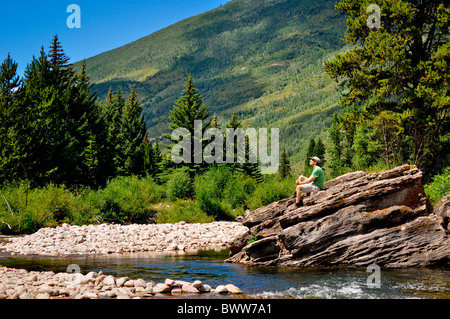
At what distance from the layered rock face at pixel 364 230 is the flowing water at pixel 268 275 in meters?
0.64

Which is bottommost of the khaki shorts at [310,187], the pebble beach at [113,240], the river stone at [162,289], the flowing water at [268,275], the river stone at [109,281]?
the pebble beach at [113,240]

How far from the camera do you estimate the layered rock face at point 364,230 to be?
11828 millimetres

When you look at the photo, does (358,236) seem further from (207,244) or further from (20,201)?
(20,201)

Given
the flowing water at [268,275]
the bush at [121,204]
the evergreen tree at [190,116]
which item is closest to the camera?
the flowing water at [268,275]

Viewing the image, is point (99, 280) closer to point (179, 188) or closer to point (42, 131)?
point (42, 131)

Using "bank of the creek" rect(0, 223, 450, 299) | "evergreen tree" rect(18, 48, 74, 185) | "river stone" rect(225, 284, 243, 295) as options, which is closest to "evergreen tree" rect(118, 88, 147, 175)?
"evergreen tree" rect(18, 48, 74, 185)

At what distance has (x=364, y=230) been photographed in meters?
12.2

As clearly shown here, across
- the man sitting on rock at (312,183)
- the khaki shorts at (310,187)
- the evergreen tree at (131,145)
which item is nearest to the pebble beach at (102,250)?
the man sitting on rock at (312,183)

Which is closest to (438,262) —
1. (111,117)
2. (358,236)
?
(358,236)

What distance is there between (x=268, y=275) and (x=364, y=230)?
3.44 metres

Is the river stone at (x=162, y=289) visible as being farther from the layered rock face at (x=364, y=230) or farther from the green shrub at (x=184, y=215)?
the green shrub at (x=184, y=215)

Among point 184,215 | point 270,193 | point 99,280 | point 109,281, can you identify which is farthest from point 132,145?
point 109,281

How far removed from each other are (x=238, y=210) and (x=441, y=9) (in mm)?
18750

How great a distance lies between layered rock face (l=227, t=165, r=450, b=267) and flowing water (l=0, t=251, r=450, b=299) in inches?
25.2
